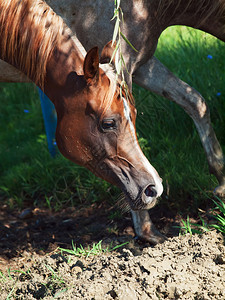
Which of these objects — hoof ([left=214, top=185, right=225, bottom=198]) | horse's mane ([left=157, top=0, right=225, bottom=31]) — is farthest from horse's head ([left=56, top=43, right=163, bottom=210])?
hoof ([left=214, top=185, right=225, bottom=198])

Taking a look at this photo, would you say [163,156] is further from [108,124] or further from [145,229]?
[108,124]

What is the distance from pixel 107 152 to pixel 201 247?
85cm

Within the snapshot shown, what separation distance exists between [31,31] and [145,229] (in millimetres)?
1790

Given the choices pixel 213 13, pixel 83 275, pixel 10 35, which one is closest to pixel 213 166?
pixel 213 13

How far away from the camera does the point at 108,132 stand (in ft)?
9.56

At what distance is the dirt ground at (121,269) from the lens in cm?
239

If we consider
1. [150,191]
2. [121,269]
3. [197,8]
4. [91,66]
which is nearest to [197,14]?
[197,8]

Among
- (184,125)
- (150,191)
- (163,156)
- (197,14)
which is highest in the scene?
(197,14)

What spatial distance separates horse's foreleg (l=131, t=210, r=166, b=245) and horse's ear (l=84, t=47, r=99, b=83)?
1296 mm

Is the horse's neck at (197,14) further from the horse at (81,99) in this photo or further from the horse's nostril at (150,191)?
the horse's nostril at (150,191)

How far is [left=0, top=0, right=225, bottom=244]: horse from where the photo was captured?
346 cm

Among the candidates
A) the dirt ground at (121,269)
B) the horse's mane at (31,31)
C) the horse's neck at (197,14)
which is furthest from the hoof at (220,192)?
the horse's mane at (31,31)

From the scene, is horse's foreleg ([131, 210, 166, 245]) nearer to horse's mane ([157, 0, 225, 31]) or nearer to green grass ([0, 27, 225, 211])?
green grass ([0, 27, 225, 211])

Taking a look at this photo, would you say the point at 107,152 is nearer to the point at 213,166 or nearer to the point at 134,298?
the point at 134,298
